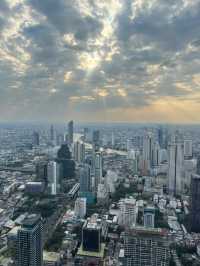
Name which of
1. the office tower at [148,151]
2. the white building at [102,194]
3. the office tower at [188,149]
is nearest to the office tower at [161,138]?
the office tower at [188,149]

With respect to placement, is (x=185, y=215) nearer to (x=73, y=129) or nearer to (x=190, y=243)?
(x=190, y=243)

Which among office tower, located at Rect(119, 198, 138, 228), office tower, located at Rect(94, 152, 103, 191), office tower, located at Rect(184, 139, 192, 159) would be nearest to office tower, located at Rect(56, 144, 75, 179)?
office tower, located at Rect(94, 152, 103, 191)

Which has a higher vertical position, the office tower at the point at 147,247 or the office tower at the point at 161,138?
the office tower at the point at 161,138

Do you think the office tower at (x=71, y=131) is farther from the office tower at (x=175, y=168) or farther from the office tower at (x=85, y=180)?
the office tower at (x=175, y=168)

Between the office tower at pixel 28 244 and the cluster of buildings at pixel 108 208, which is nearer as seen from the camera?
the office tower at pixel 28 244

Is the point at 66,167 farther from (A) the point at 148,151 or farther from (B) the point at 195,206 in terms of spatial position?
(B) the point at 195,206

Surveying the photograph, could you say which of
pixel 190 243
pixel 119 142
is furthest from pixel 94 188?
pixel 119 142

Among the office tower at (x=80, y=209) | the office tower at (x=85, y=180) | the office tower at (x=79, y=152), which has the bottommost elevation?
the office tower at (x=80, y=209)
